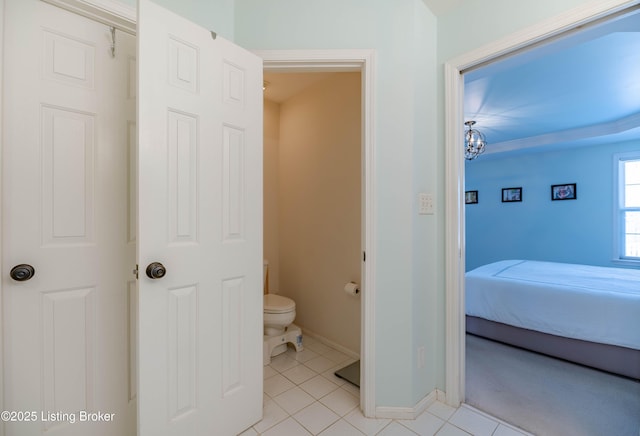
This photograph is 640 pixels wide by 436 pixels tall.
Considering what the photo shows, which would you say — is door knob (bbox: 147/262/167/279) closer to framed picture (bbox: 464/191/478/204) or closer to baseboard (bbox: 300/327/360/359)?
baseboard (bbox: 300/327/360/359)

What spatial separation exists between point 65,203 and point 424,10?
6.84 feet

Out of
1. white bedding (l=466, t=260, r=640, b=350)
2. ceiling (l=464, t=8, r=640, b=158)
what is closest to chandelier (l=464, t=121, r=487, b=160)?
ceiling (l=464, t=8, r=640, b=158)

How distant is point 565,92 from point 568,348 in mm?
2374

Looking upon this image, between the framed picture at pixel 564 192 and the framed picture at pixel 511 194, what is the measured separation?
1.47 feet

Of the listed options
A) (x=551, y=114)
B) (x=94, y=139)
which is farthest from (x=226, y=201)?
(x=551, y=114)

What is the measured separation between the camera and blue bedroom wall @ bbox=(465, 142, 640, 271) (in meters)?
4.07

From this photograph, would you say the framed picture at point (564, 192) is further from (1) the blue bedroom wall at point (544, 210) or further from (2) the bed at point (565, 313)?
(2) the bed at point (565, 313)

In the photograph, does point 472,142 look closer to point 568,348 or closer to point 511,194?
point 568,348

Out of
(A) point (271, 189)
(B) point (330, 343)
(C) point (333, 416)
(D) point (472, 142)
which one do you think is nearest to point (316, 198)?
(A) point (271, 189)

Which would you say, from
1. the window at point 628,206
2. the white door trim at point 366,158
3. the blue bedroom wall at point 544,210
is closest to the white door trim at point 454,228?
the white door trim at point 366,158

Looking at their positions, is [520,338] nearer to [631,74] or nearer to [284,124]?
[631,74]

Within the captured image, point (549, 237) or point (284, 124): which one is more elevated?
point (284, 124)

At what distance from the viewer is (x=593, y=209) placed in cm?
412

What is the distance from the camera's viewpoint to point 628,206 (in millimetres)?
3936
